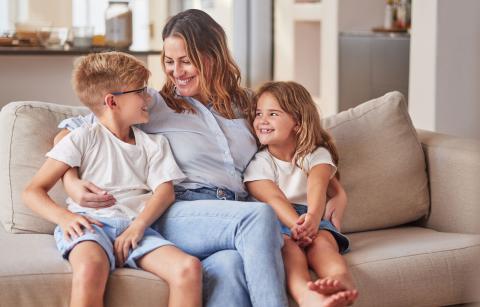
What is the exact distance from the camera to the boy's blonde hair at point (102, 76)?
2600 millimetres

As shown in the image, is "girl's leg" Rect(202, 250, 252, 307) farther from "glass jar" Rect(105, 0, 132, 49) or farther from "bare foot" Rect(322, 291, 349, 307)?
"glass jar" Rect(105, 0, 132, 49)

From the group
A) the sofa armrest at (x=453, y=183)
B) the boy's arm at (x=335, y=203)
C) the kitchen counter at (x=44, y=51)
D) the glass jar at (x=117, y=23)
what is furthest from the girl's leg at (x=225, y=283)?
the glass jar at (x=117, y=23)

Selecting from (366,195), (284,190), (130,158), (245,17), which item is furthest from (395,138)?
(245,17)

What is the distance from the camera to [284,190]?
2715mm

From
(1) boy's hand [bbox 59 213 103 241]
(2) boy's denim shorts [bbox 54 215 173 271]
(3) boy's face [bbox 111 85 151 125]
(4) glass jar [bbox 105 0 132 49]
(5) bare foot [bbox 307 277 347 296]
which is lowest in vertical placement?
(5) bare foot [bbox 307 277 347 296]

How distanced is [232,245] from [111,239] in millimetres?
323

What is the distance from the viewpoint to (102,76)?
260cm

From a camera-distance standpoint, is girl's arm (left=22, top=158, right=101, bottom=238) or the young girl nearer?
girl's arm (left=22, top=158, right=101, bottom=238)

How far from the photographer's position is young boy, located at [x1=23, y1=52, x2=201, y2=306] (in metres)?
2.27

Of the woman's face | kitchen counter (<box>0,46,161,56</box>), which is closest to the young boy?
the woman's face

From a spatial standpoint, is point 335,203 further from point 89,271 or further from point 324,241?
point 89,271

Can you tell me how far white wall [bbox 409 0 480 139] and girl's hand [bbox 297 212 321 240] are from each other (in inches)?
81.1

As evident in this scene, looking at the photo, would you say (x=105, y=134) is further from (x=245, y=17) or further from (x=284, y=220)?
(x=245, y=17)

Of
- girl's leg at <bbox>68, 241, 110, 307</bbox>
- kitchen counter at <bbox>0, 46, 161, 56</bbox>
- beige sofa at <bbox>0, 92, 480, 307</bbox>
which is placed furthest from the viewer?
kitchen counter at <bbox>0, 46, 161, 56</bbox>
